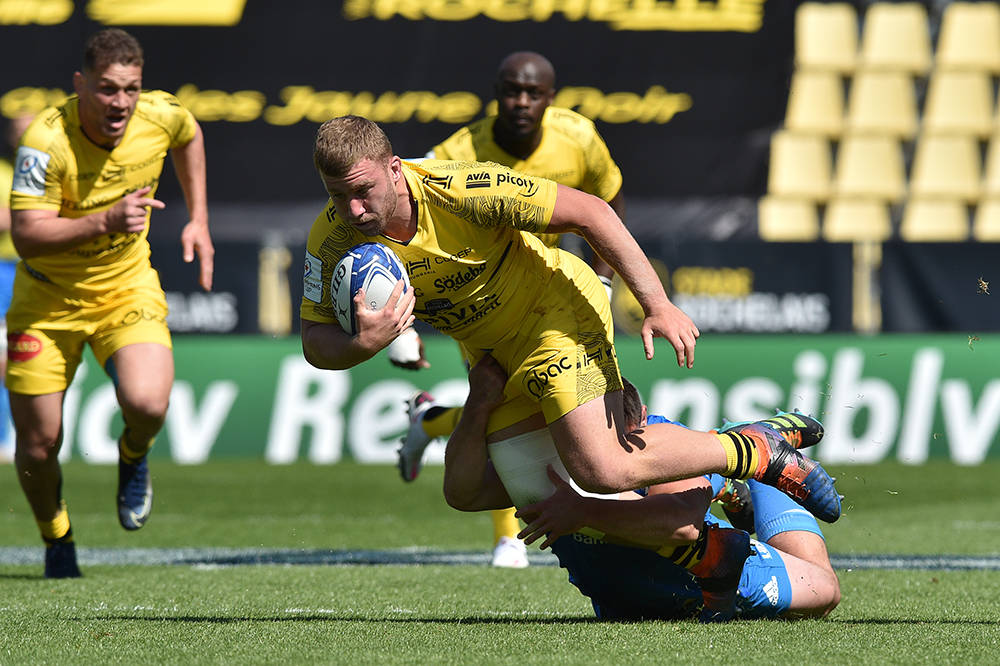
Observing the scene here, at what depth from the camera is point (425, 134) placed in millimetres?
13828

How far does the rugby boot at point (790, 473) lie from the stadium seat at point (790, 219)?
9557 mm

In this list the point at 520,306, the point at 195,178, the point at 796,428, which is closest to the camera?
the point at 520,306

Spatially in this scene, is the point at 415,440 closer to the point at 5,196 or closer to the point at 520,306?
the point at 520,306

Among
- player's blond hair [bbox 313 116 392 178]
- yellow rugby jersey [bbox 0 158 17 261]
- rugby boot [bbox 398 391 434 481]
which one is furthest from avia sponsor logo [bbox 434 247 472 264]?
yellow rugby jersey [bbox 0 158 17 261]

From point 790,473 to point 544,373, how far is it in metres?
1.02

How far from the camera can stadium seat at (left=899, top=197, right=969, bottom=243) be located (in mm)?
14367

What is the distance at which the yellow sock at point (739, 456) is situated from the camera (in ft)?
14.9

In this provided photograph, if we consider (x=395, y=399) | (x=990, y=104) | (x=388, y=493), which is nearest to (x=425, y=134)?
(x=395, y=399)

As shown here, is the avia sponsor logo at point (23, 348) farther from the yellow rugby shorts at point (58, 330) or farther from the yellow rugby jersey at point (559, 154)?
the yellow rugby jersey at point (559, 154)

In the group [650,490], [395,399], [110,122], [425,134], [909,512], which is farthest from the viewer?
Answer: [425,134]

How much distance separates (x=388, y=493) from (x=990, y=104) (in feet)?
28.9

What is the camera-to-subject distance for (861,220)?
1428 cm

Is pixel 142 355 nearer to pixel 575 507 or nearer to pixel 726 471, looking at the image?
pixel 575 507

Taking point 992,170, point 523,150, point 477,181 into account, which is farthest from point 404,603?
point 992,170
